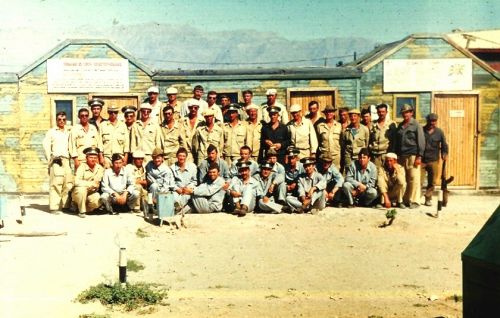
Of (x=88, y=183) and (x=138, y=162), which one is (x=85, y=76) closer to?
(x=138, y=162)

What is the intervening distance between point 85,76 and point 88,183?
4.07m

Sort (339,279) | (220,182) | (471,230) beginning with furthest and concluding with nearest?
(220,182) < (471,230) < (339,279)

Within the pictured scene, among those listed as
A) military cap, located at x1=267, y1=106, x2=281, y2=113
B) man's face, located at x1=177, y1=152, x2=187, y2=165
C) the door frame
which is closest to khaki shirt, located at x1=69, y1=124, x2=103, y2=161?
man's face, located at x1=177, y1=152, x2=187, y2=165

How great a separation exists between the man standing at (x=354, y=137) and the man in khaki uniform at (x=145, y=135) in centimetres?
390

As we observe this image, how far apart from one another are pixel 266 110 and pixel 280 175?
5.70ft

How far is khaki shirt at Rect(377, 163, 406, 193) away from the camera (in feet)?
40.7

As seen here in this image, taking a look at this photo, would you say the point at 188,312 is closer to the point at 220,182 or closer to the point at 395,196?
the point at 220,182

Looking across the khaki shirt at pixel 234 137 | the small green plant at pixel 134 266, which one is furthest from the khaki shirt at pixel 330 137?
the small green plant at pixel 134 266

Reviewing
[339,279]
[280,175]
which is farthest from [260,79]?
[339,279]

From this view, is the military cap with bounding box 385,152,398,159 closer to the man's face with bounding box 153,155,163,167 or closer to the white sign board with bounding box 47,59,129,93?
the man's face with bounding box 153,155,163,167

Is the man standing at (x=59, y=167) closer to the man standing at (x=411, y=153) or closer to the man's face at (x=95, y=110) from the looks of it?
the man's face at (x=95, y=110)

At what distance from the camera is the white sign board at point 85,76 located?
14.9 metres

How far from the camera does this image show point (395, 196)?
12.6 metres

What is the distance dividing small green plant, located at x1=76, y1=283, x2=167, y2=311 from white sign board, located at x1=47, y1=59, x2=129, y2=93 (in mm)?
8623
